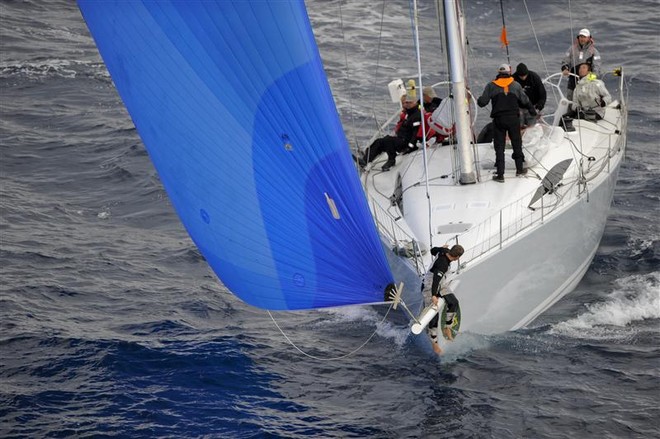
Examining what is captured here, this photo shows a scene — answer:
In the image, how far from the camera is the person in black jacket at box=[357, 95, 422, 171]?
62.4 ft

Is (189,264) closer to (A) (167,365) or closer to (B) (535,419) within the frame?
(A) (167,365)

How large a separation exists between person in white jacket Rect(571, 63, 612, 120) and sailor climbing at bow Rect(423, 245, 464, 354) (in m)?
6.35

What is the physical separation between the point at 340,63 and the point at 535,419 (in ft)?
54.6

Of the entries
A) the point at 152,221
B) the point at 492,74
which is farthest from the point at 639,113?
the point at 152,221

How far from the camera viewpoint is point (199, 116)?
12.8 meters

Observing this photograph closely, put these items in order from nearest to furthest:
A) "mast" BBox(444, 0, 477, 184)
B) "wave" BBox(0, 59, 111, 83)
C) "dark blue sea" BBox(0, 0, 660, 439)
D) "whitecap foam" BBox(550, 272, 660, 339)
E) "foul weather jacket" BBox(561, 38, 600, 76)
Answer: "dark blue sea" BBox(0, 0, 660, 439)
"mast" BBox(444, 0, 477, 184)
"whitecap foam" BBox(550, 272, 660, 339)
"foul weather jacket" BBox(561, 38, 600, 76)
"wave" BBox(0, 59, 111, 83)

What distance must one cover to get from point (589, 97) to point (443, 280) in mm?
6847

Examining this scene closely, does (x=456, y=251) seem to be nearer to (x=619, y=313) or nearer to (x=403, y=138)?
(x=619, y=313)

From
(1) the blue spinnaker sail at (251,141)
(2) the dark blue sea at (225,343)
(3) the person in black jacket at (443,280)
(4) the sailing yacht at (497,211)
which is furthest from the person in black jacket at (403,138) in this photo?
(1) the blue spinnaker sail at (251,141)

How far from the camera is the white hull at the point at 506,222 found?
15.9 meters

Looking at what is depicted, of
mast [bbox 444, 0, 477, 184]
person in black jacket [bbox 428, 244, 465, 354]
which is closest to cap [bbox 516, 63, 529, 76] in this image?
mast [bbox 444, 0, 477, 184]

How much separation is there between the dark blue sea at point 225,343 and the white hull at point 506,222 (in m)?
0.49

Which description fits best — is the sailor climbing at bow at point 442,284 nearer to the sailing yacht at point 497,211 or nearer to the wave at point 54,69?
the sailing yacht at point 497,211

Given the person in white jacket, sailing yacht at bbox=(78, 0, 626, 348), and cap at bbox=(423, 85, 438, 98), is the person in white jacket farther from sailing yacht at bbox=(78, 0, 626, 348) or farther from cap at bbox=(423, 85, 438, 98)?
sailing yacht at bbox=(78, 0, 626, 348)
